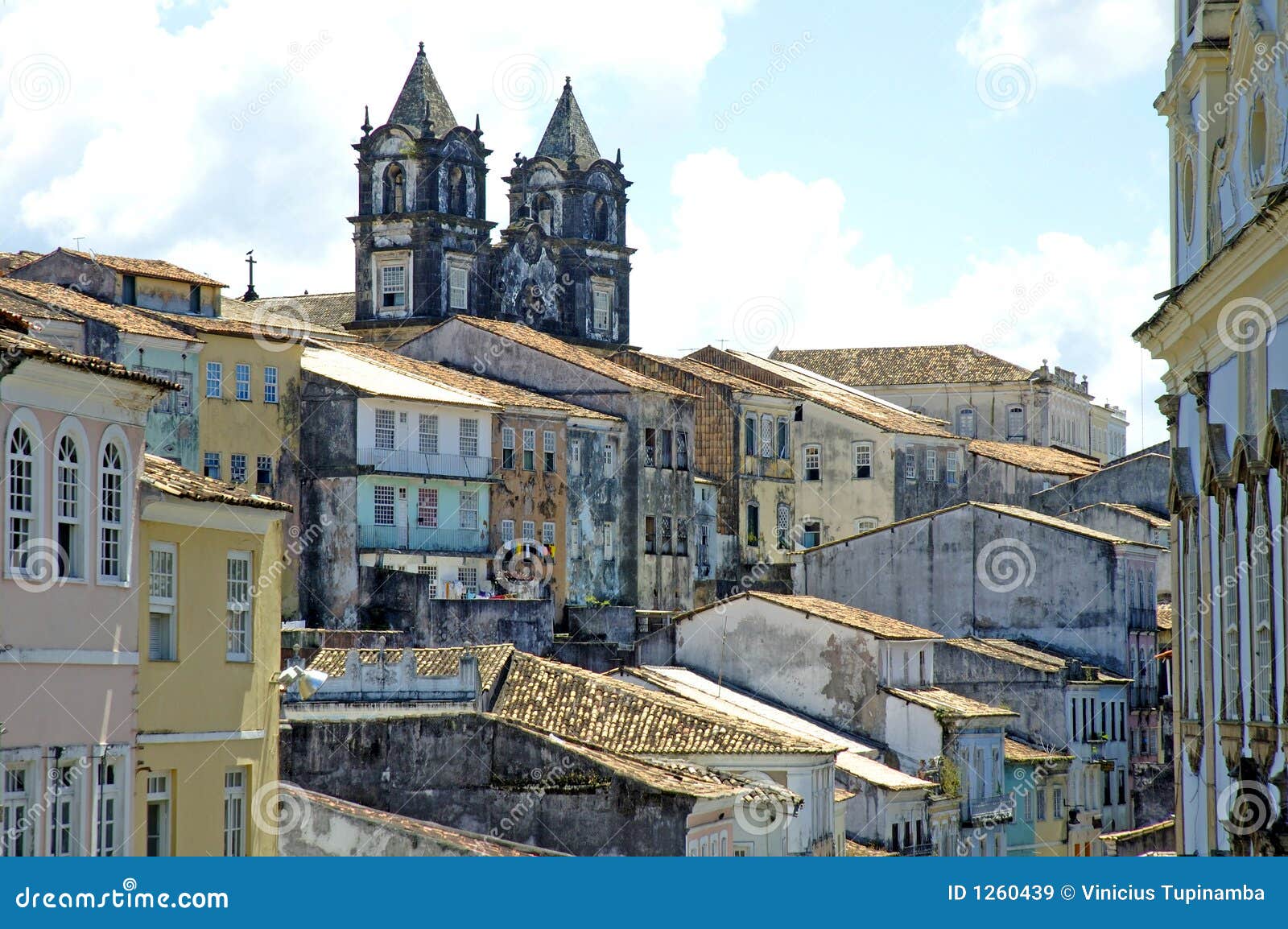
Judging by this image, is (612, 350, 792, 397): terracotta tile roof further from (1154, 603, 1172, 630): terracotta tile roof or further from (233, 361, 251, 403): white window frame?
(233, 361, 251, 403): white window frame

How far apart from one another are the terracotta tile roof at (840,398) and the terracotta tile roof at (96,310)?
31.8m

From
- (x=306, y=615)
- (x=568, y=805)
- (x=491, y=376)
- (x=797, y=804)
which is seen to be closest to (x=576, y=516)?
(x=491, y=376)

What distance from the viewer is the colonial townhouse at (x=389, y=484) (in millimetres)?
63500

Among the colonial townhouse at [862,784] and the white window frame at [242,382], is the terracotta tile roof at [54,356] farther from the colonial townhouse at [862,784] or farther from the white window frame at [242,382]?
the white window frame at [242,382]

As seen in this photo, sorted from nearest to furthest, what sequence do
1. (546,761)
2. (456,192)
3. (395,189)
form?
(546,761) → (395,189) → (456,192)

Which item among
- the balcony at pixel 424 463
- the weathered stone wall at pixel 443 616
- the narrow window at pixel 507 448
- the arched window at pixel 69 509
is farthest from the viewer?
the narrow window at pixel 507 448

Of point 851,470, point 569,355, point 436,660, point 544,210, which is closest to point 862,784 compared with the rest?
point 436,660

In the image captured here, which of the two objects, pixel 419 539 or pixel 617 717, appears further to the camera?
pixel 419 539

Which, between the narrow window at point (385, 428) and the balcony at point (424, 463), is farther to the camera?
the narrow window at point (385, 428)

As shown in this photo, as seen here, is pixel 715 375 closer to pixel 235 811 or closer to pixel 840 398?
pixel 840 398

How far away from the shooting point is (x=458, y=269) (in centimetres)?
9275

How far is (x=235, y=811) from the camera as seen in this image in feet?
87.8

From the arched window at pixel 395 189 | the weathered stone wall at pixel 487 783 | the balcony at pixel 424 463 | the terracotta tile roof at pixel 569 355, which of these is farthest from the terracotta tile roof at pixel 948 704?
the arched window at pixel 395 189

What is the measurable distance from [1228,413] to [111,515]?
38.8ft
